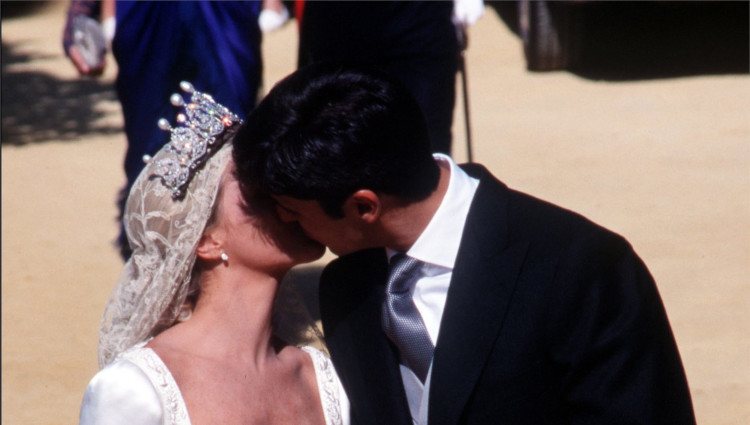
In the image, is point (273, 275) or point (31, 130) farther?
point (31, 130)

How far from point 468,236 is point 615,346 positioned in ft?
1.16

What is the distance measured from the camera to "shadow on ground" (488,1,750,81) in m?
10.8

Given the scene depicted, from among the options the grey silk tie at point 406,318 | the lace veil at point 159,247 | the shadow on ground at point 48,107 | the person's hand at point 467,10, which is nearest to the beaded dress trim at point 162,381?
the lace veil at point 159,247

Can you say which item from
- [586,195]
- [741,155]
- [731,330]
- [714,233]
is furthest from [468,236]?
[741,155]

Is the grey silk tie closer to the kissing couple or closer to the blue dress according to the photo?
the kissing couple

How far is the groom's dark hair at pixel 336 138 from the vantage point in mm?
2393

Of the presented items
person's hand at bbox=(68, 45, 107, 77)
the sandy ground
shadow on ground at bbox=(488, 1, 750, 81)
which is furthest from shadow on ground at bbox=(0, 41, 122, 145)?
person's hand at bbox=(68, 45, 107, 77)

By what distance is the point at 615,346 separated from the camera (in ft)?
7.68

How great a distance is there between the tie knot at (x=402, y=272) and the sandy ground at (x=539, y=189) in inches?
93.0

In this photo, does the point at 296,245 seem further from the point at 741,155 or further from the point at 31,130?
the point at 31,130

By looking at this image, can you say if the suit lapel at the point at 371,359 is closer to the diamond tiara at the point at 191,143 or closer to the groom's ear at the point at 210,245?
the groom's ear at the point at 210,245

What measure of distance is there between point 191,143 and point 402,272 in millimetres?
517

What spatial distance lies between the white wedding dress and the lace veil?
0.20m

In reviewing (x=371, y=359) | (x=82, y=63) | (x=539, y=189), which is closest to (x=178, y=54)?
(x=82, y=63)
